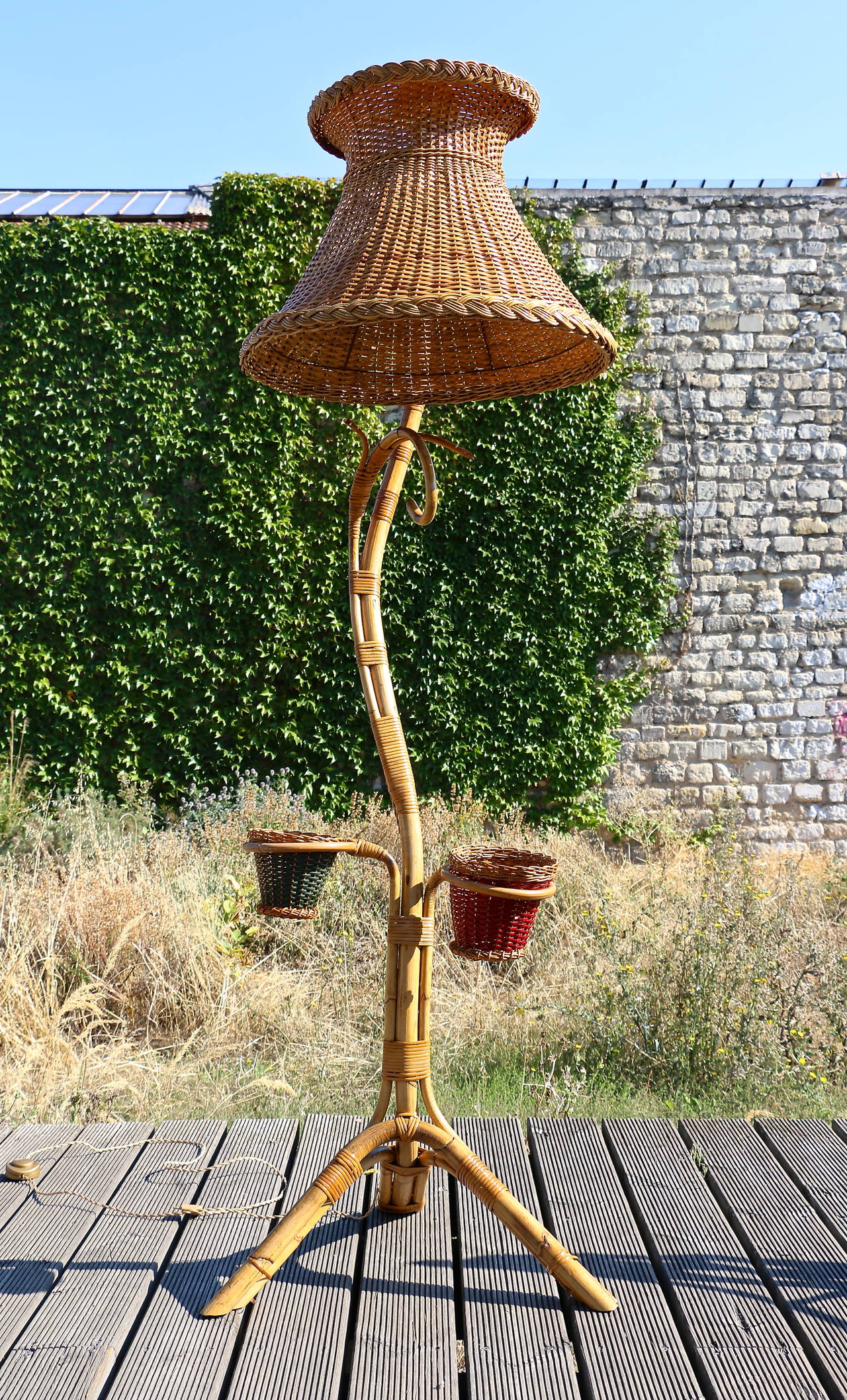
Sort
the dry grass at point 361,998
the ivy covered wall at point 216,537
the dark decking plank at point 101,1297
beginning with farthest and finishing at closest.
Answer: the ivy covered wall at point 216,537 < the dry grass at point 361,998 < the dark decking plank at point 101,1297

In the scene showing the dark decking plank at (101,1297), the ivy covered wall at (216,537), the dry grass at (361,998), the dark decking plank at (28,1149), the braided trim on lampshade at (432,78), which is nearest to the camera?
the dark decking plank at (101,1297)

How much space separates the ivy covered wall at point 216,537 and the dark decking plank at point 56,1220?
3413 millimetres

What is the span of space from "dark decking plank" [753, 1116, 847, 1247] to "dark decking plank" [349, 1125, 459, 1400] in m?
0.84

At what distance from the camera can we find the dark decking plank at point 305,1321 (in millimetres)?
1589

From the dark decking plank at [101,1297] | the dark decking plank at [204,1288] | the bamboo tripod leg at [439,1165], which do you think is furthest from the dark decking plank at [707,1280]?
the dark decking plank at [101,1297]

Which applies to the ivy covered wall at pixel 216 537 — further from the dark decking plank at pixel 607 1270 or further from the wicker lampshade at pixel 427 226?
the wicker lampshade at pixel 427 226

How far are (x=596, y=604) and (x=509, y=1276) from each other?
15.0 ft

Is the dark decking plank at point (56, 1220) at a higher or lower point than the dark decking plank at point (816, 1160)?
higher

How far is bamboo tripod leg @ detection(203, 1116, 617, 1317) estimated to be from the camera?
70.0 inches

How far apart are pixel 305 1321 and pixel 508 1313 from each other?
0.37 m

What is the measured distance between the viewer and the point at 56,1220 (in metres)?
2.06

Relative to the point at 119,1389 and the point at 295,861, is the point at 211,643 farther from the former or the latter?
the point at 119,1389

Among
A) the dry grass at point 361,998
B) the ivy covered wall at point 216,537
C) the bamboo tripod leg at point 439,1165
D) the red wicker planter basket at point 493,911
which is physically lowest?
the dry grass at point 361,998

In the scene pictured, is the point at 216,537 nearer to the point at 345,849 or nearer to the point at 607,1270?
the point at 345,849
